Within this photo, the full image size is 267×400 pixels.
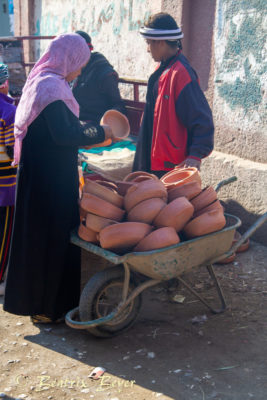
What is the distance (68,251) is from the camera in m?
3.77

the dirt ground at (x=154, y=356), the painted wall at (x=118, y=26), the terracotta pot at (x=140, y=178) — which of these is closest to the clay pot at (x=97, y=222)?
the terracotta pot at (x=140, y=178)

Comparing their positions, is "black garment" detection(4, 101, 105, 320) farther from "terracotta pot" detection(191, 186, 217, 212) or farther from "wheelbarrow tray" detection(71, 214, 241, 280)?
"terracotta pot" detection(191, 186, 217, 212)

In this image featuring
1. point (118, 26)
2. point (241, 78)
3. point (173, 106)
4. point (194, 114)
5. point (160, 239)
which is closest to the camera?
point (160, 239)

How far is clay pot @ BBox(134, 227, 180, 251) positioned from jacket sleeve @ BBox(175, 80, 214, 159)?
3.69 ft

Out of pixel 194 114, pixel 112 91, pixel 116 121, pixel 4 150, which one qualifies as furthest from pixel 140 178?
pixel 112 91

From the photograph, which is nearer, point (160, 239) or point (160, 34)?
point (160, 239)

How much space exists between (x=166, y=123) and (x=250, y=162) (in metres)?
1.29

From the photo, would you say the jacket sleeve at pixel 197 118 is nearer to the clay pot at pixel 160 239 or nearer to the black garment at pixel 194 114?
the black garment at pixel 194 114

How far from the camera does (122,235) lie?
332 cm

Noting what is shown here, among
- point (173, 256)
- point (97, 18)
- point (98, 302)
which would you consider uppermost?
point (97, 18)

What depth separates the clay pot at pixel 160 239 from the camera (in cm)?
326

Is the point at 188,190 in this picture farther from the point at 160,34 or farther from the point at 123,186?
the point at 160,34

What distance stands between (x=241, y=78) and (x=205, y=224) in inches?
95.7

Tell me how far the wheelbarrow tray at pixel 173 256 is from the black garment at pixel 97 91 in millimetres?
2935
